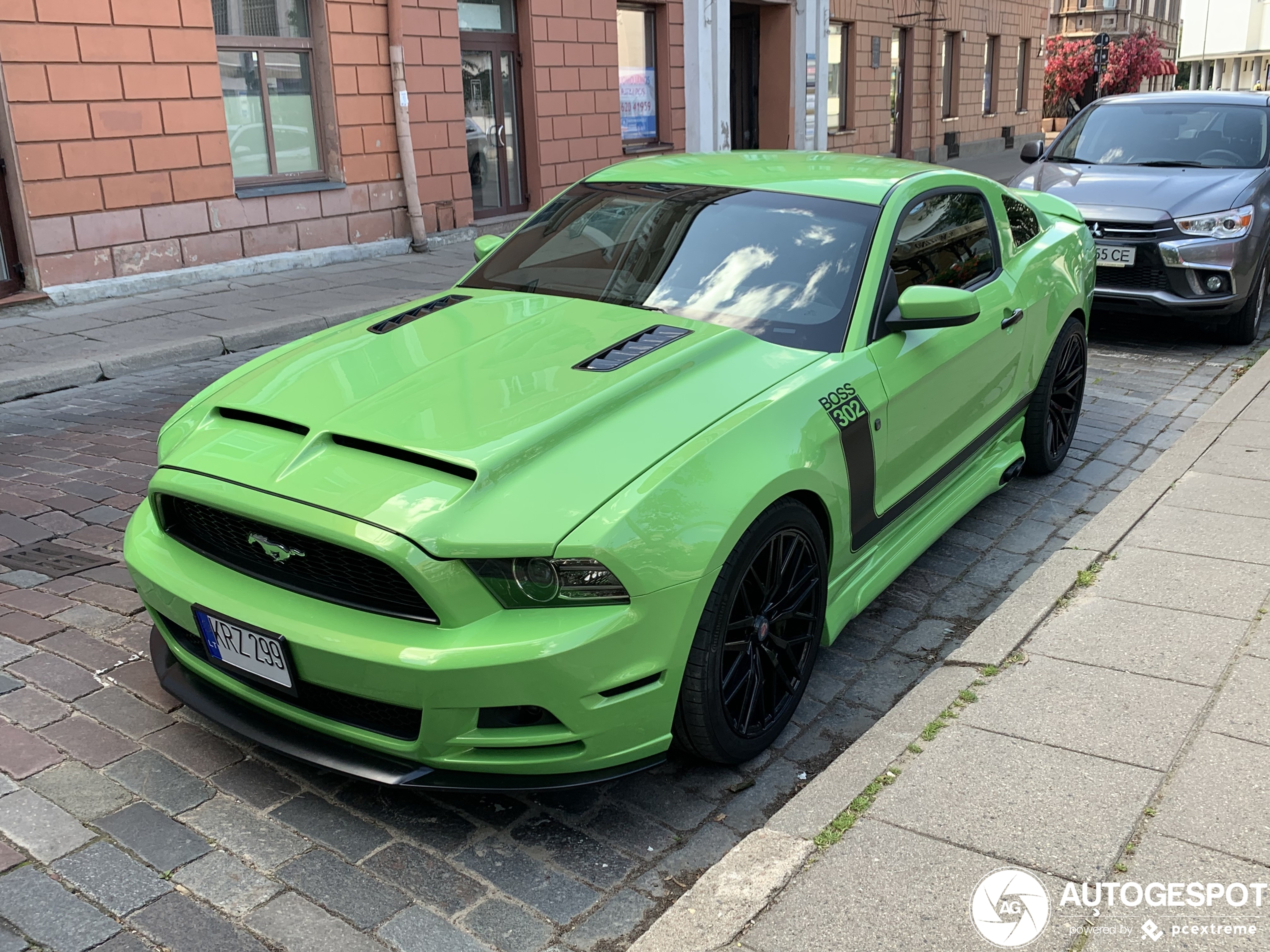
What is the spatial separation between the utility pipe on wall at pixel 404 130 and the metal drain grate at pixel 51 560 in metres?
8.57

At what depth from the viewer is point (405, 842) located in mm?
2756

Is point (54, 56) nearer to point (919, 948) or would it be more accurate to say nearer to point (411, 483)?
point (411, 483)

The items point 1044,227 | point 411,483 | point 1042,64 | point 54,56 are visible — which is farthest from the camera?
point 1042,64

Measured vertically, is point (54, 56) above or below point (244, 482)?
above

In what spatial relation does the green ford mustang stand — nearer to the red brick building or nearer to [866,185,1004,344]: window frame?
[866,185,1004,344]: window frame

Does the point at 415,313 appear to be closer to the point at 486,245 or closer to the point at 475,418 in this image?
the point at 486,245

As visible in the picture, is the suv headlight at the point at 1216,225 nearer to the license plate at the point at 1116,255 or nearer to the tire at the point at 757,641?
the license plate at the point at 1116,255

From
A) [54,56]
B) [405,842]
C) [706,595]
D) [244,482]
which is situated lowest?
[405,842]

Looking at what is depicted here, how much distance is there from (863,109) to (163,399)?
1832 centimetres

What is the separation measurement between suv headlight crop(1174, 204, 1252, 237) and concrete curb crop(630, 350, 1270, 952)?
11.0 feet

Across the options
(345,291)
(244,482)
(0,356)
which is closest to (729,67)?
(345,291)

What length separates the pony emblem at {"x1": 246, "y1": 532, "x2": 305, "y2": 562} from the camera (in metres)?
2.70

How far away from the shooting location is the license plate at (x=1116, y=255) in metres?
7.73

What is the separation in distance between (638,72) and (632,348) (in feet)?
45.5
